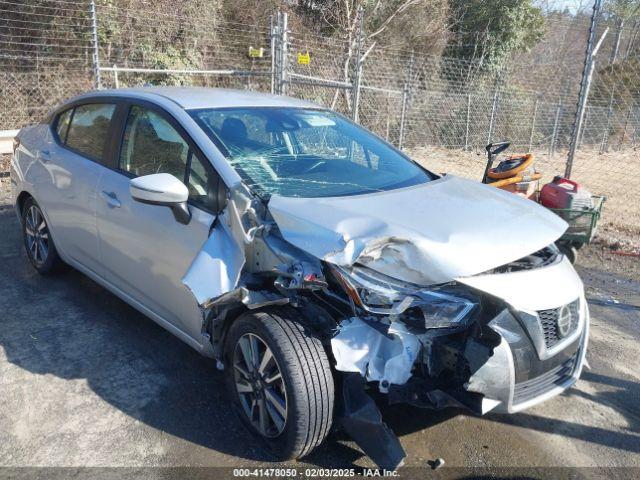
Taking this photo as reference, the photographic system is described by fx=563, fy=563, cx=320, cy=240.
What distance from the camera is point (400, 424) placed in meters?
3.08

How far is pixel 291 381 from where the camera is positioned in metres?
2.54

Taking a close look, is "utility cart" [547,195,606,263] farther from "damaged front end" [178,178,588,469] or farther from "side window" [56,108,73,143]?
"side window" [56,108,73,143]

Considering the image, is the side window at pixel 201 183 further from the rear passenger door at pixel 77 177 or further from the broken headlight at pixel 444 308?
the broken headlight at pixel 444 308

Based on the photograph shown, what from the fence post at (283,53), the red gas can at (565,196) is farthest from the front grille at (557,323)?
the fence post at (283,53)

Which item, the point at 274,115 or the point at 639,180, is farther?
the point at 639,180

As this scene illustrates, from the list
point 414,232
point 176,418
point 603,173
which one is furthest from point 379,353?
point 603,173

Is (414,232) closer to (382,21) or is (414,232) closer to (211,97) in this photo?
(211,97)

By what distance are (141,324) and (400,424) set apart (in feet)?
6.72

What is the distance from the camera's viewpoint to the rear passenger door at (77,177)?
3.92 m

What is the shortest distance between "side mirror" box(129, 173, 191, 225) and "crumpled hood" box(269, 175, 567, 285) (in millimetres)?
527

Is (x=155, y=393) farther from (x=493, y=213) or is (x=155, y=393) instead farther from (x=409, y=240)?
(x=493, y=213)

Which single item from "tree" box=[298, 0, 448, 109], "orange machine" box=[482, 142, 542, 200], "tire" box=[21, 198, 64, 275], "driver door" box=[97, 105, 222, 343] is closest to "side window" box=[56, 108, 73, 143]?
"tire" box=[21, 198, 64, 275]

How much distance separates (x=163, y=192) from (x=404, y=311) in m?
1.38

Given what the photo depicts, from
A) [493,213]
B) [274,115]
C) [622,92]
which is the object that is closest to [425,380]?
[493,213]
